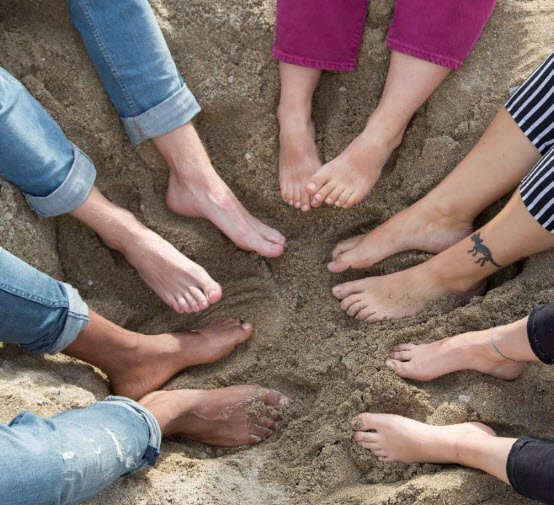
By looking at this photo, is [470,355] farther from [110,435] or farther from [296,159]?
[110,435]

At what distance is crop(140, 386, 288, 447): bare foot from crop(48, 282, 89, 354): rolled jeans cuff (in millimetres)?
297

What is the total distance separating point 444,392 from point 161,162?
3.47 ft

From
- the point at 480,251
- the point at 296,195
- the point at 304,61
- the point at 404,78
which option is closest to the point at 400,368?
the point at 480,251

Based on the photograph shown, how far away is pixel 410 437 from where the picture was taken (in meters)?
1.62


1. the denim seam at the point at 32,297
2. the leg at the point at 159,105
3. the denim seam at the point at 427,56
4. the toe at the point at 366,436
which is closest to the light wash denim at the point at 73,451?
the denim seam at the point at 32,297

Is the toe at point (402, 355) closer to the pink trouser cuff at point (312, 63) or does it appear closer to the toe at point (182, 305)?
the toe at point (182, 305)

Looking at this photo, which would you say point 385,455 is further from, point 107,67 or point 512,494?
point 107,67

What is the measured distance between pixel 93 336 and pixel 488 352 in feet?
3.37

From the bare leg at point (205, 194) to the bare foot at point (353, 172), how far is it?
21 centimetres

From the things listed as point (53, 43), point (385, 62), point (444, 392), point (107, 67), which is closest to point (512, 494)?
point (444, 392)

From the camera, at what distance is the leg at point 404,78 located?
5.75ft

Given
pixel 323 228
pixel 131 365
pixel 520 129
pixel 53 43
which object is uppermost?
pixel 53 43

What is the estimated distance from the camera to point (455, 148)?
1.90 m

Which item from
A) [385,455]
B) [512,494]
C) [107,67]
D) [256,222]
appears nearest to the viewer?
[512,494]
